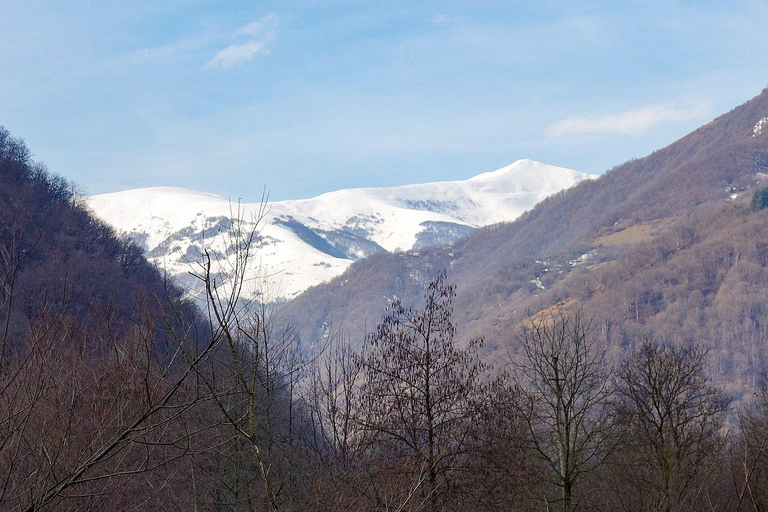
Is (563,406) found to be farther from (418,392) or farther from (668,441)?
(668,441)

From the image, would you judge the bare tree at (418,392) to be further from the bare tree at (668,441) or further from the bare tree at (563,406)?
the bare tree at (668,441)

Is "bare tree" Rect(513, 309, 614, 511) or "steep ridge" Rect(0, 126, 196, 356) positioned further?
"steep ridge" Rect(0, 126, 196, 356)

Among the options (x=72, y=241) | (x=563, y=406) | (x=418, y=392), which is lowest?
(x=563, y=406)

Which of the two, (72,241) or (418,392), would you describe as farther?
(72,241)

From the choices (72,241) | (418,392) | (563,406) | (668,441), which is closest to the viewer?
(418,392)

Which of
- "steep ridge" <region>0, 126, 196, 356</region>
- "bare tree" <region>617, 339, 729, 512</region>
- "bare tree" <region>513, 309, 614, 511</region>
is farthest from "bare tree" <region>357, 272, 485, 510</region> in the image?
"steep ridge" <region>0, 126, 196, 356</region>

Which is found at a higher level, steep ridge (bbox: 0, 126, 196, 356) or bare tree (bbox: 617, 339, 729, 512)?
steep ridge (bbox: 0, 126, 196, 356)

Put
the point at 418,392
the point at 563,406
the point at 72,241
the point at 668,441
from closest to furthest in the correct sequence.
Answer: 1. the point at 418,392
2. the point at 563,406
3. the point at 668,441
4. the point at 72,241

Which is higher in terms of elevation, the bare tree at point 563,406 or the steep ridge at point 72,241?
the steep ridge at point 72,241

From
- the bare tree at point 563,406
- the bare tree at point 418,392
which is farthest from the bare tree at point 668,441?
the bare tree at point 418,392

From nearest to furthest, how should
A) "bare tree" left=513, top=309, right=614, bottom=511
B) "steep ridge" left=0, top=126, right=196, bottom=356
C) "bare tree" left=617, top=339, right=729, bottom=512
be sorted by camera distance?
"bare tree" left=513, top=309, right=614, bottom=511 < "bare tree" left=617, top=339, right=729, bottom=512 < "steep ridge" left=0, top=126, right=196, bottom=356

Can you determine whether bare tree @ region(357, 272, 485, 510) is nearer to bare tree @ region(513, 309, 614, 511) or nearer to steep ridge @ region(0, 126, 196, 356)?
bare tree @ region(513, 309, 614, 511)

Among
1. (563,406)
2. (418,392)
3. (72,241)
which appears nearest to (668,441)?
(563,406)

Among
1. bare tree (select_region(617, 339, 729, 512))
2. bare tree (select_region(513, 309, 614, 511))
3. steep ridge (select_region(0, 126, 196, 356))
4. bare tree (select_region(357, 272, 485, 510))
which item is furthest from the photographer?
steep ridge (select_region(0, 126, 196, 356))
